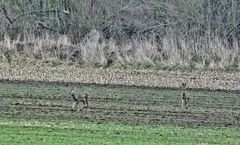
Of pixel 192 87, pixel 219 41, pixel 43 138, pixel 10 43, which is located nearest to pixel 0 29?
pixel 10 43

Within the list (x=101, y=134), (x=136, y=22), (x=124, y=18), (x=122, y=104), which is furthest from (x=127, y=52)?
(x=101, y=134)

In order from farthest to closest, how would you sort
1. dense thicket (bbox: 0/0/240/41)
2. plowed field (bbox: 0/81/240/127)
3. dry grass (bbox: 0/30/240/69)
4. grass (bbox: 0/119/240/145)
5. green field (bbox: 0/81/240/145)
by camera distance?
dense thicket (bbox: 0/0/240/41), dry grass (bbox: 0/30/240/69), plowed field (bbox: 0/81/240/127), green field (bbox: 0/81/240/145), grass (bbox: 0/119/240/145)

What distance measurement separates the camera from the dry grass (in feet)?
116

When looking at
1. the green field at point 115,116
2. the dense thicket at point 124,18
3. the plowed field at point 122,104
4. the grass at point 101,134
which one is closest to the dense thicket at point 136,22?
the dense thicket at point 124,18

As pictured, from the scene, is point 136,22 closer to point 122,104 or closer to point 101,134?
point 122,104

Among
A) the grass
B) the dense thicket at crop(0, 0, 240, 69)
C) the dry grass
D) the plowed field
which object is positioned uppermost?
the dense thicket at crop(0, 0, 240, 69)

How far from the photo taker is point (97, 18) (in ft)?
135

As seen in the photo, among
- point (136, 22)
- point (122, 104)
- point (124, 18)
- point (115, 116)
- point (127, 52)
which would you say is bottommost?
point (115, 116)

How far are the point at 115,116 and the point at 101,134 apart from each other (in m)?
3.78

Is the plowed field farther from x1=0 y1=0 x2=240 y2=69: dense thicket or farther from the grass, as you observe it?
x1=0 y1=0 x2=240 y2=69: dense thicket

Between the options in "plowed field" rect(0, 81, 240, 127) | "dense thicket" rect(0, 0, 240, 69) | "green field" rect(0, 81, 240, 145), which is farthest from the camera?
"dense thicket" rect(0, 0, 240, 69)

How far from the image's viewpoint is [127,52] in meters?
36.7

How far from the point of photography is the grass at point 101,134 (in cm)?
1756

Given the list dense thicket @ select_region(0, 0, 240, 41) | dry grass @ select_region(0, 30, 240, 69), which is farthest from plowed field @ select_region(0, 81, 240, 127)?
dense thicket @ select_region(0, 0, 240, 41)
